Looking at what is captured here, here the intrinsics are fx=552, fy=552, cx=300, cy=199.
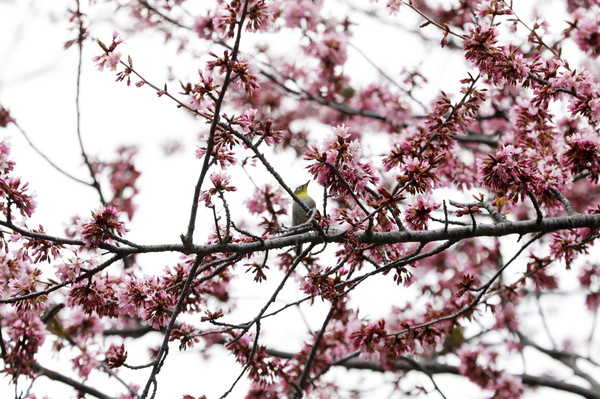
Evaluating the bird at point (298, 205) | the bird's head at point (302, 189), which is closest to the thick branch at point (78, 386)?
the bird at point (298, 205)

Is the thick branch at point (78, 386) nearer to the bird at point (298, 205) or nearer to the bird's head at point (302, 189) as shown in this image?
the bird at point (298, 205)

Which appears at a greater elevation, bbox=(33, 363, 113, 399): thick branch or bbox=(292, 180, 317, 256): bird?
bbox=(292, 180, 317, 256): bird

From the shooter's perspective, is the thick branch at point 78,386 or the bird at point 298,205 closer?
the bird at point 298,205

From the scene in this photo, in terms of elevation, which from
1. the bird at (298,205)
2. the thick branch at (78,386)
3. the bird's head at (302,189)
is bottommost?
the thick branch at (78,386)

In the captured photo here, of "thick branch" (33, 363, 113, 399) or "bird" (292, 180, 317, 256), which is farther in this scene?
"thick branch" (33, 363, 113, 399)

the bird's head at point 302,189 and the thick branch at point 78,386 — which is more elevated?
the bird's head at point 302,189

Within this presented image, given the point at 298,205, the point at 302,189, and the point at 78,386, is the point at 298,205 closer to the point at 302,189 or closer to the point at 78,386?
the point at 302,189

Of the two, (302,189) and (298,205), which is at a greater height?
(302,189)

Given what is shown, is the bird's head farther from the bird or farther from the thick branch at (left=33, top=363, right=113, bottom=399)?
the thick branch at (left=33, top=363, right=113, bottom=399)

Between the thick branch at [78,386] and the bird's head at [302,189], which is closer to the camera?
the bird's head at [302,189]

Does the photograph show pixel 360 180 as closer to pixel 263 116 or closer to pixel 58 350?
pixel 58 350

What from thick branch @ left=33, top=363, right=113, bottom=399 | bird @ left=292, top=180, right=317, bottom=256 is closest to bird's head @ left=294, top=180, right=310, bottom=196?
bird @ left=292, top=180, right=317, bottom=256

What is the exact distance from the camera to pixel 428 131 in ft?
13.2

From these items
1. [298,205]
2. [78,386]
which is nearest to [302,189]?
[298,205]
